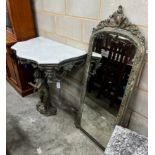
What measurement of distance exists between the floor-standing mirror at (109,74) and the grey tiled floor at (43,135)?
0.13 meters

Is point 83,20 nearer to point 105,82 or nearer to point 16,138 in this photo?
point 105,82

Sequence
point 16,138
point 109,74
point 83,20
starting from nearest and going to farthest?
point 109,74
point 83,20
point 16,138

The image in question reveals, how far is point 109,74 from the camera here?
1396 mm

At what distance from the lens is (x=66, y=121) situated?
6.50ft

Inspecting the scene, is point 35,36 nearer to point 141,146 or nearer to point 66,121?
point 66,121

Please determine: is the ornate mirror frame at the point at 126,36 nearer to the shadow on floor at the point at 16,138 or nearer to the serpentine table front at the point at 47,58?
the serpentine table front at the point at 47,58

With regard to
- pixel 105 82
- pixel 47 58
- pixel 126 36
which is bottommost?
pixel 105 82

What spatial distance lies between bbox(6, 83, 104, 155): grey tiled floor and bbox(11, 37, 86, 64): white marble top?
2.69ft

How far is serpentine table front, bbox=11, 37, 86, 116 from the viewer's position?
1444 mm

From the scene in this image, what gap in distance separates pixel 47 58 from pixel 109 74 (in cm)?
55

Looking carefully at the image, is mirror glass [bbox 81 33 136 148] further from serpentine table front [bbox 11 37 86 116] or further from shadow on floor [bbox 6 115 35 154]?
shadow on floor [bbox 6 115 35 154]

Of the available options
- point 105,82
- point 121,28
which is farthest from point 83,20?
point 105,82

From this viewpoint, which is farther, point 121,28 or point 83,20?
point 83,20

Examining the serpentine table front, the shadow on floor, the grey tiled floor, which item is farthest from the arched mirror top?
the shadow on floor
